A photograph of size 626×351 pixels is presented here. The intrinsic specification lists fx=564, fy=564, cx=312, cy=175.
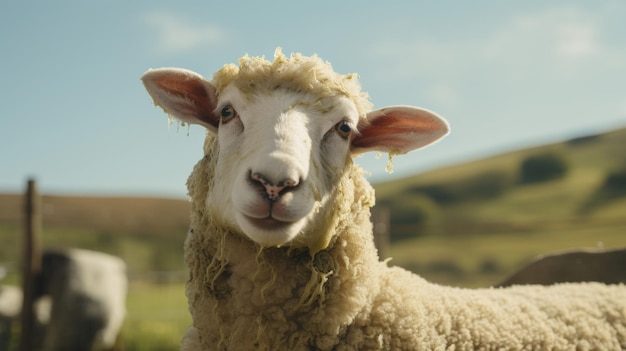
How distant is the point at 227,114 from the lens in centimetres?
264

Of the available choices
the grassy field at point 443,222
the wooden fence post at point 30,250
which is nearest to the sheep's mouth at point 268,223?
the grassy field at point 443,222

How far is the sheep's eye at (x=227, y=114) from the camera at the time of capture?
8.54 feet

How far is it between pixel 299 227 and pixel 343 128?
0.62m

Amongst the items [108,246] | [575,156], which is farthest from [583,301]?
[575,156]

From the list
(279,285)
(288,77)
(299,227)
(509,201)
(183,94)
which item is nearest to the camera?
(299,227)

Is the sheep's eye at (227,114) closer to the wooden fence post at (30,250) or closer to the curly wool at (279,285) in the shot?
the curly wool at (279,285)

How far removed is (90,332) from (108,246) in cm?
253

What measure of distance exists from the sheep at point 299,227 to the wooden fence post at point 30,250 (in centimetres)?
629

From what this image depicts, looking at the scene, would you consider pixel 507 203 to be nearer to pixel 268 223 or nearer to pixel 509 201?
pixel 509 201

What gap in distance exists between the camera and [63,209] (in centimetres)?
940

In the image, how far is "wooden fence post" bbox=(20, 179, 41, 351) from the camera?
8.01m

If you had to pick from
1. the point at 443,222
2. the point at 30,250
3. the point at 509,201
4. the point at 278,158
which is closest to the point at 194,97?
the point at 278,158

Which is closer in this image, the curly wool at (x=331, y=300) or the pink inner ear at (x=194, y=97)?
the curly wool at (x=331, y=300)

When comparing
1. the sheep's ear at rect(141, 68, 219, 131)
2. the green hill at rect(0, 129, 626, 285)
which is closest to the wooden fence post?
the sheep's ear at rect(141, 68, 219, 131)
